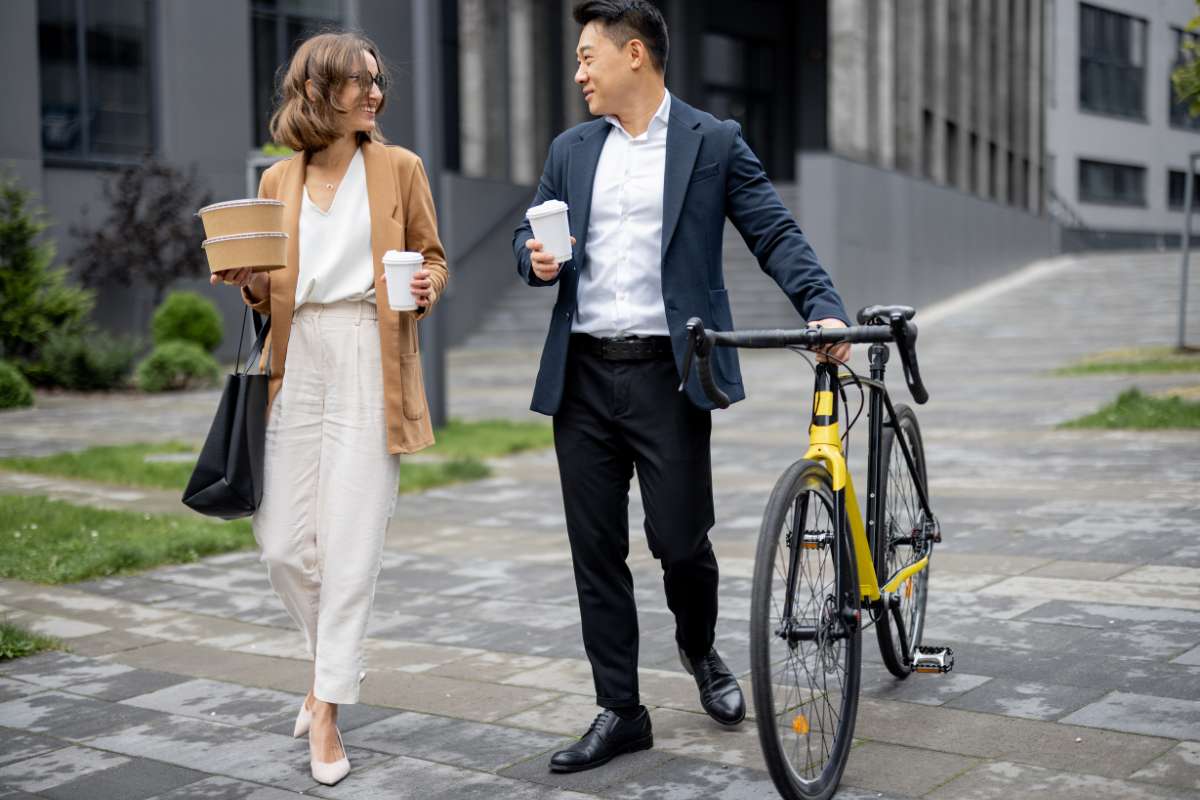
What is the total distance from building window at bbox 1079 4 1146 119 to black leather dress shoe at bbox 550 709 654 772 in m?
46.7

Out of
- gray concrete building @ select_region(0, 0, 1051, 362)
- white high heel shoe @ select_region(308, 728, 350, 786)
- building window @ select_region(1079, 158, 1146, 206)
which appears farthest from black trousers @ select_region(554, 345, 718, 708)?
building window @ select_region(1079, 158, 1146, 206)

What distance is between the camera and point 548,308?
2644cm

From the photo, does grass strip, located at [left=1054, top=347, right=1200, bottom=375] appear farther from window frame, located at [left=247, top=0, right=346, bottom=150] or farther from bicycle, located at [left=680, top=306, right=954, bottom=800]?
bicycle, located at [left=680, top=306, right=954, bottom=800]

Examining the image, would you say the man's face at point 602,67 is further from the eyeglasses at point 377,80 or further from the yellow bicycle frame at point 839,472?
the yellow bicycle frame at point 839,472

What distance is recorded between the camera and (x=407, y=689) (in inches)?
190

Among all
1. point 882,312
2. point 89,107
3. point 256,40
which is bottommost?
point 882,312

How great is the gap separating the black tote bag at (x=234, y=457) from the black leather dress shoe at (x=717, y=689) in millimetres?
1379

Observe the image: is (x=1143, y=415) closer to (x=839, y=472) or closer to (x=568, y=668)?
(x=568, y=668)

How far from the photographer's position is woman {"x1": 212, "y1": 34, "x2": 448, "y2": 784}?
404cm

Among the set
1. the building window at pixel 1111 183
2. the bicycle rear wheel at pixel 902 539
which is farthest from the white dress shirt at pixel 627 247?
the building window at pixel 1111 183

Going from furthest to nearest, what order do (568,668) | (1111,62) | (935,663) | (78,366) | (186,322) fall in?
1. (1111,62)
2. (186,322)
3. (78,366)
4. (568,668)
5. (935,663)

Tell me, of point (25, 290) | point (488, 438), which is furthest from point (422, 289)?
point (25, 290)

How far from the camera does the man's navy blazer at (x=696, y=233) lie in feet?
13.1

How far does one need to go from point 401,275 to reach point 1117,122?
158 ft
